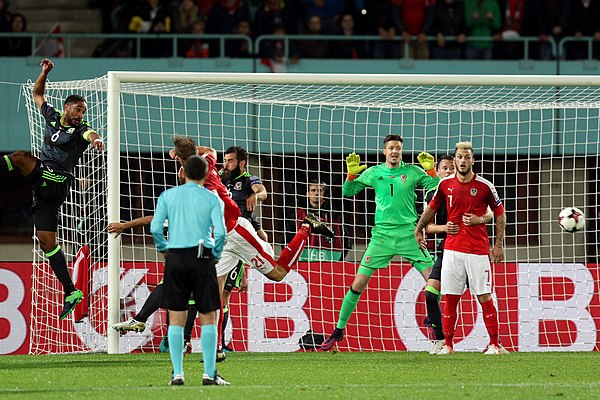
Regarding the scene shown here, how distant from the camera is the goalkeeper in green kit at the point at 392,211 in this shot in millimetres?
11656

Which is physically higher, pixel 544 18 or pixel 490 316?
pixel 544 18

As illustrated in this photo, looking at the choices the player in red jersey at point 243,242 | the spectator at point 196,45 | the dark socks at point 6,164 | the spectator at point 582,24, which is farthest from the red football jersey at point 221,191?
the spectator at point 582,24

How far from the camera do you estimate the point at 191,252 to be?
7.95m

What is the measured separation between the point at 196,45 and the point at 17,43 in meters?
2.78

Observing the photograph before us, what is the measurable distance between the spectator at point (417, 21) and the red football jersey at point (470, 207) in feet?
25.6

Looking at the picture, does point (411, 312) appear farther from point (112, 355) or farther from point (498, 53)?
point (498, 53)

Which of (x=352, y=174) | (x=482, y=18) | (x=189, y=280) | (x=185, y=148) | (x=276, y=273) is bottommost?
(x=276, y=273)

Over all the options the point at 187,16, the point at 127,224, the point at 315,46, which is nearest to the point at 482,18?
the point at 315,46

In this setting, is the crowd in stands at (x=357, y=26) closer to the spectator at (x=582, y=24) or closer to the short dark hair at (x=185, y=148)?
the spectator at (x=582, y=24)

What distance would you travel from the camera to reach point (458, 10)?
1872 centimetres

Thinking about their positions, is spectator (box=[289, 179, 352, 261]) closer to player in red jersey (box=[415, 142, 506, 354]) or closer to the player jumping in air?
player in red jersey (box=[415, 142, 506, 354])

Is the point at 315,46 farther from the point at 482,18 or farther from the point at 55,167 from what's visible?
the point at 55,167

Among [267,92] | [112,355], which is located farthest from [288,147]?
[112,355]

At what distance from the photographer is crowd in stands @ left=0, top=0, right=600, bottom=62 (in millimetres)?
18344
